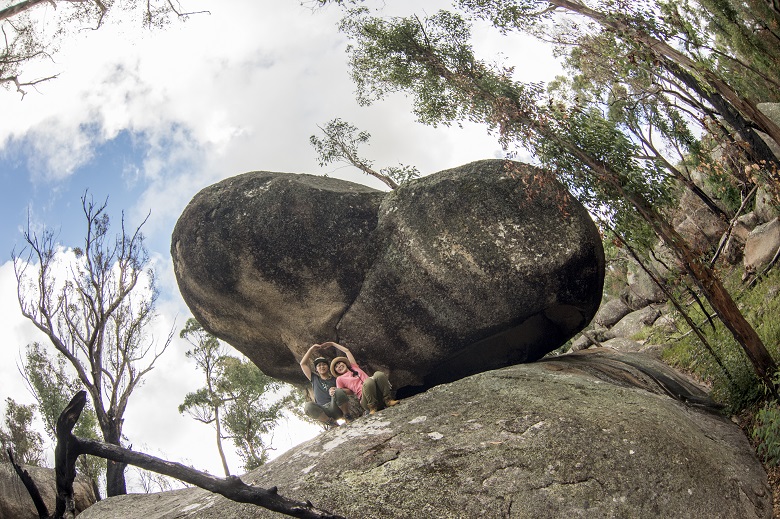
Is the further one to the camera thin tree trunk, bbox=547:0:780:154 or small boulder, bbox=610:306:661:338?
small boulder, bbox=610:306:661:338

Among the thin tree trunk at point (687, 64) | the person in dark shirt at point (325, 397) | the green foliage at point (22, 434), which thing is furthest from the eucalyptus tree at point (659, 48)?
the green foliage at point (22, 434)

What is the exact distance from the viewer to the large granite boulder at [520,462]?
5902mm

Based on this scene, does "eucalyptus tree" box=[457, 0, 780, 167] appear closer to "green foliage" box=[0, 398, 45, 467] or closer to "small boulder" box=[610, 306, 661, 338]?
"small boulder" box=[610, 306, 661, 338]

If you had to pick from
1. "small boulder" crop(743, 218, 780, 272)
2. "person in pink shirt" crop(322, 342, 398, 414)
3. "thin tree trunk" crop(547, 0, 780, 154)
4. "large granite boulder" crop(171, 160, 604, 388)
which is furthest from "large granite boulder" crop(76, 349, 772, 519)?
"small boulder" crop(743, 218, 780, 272)

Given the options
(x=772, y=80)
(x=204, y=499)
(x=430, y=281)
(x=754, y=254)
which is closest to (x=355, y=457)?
(x=204, y=499)

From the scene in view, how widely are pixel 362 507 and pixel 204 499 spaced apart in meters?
2.11

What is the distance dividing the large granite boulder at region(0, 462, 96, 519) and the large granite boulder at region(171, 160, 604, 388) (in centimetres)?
710

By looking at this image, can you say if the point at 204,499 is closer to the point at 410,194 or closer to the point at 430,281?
the point at 430,281

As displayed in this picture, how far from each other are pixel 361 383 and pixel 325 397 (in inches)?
27.6

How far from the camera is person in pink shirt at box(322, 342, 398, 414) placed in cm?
884

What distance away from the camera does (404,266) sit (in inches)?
436

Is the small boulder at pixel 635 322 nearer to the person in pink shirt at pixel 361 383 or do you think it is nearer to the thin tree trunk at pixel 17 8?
the person in pink shirt at pixel 361 383

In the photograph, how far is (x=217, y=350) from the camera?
27.4 meters

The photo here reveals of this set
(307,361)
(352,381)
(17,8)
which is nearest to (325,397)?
(352,381)
